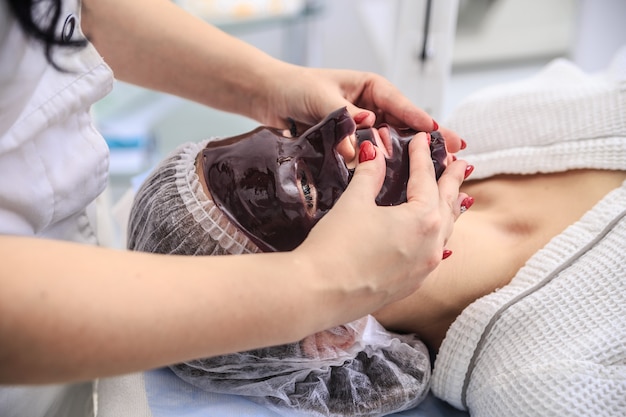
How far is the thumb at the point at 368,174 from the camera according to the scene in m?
0.69

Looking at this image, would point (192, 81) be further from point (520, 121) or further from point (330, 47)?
point (330, 47)

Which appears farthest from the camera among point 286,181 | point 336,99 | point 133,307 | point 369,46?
point 369,46

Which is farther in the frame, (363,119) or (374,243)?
(363,119)

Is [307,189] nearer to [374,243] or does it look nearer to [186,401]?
[374,243]

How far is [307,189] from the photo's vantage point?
822 mm

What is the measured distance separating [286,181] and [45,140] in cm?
29

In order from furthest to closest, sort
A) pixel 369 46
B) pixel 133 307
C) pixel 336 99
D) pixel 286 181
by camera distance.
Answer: pixel 369 46, pixel 336 99, pixel 286 181, pixel 133 307

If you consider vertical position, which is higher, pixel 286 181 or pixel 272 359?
pixel 286 181

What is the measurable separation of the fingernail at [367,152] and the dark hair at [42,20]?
367mm

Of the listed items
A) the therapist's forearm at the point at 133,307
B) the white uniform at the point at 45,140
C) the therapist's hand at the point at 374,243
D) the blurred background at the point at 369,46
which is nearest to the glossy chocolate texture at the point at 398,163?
the therapist's hand at the point at 374,243

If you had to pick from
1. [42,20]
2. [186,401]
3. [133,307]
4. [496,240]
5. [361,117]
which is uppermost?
[42,20]

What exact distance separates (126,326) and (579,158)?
83 cm

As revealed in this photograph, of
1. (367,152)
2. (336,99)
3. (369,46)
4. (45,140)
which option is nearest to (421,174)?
(367,152)

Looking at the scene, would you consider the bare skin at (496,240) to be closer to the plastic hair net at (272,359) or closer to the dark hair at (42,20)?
the plastic hair net at (272,359)
